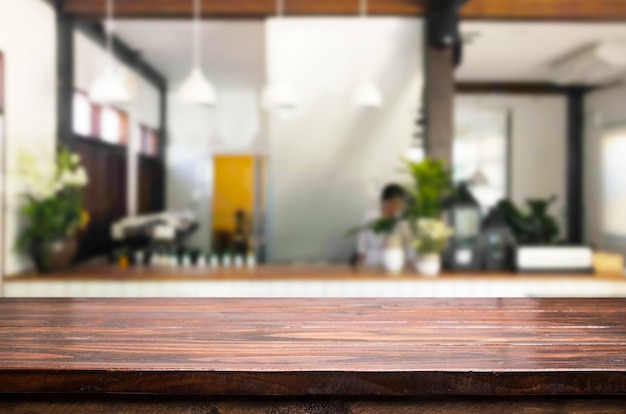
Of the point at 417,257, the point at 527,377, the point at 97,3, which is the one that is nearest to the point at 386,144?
the point at 417,257

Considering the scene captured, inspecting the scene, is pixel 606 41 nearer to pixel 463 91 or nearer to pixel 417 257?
pixel 463 91

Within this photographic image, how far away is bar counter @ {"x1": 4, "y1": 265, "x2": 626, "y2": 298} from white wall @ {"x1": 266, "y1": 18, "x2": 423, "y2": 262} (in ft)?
4.80

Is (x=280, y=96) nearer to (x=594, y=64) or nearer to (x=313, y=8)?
(x=313, y=8)

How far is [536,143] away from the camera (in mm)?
9320

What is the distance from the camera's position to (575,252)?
4285 mm

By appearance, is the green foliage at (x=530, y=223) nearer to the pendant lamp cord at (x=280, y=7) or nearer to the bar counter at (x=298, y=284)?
the bar counter at (x=298, y=284)

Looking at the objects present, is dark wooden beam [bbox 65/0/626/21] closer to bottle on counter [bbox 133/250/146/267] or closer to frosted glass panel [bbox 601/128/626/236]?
bottle on counter [bbox 133/250/146/267]

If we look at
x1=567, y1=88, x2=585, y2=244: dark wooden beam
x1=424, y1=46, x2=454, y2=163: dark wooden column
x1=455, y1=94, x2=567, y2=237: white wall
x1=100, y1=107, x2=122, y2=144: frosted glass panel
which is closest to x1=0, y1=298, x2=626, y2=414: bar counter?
x1=424, y1=46, x2=454, y2=163: dark wooden column

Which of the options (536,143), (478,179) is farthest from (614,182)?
(478,179)

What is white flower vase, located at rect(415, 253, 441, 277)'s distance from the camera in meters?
4.13

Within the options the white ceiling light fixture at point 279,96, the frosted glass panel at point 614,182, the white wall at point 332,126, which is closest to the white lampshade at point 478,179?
the frosted glass panel at point 614,182

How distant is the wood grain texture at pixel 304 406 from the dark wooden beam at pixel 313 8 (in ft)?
14.4

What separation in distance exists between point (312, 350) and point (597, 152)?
9.00 meters

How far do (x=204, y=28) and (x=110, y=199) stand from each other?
1794 mm
